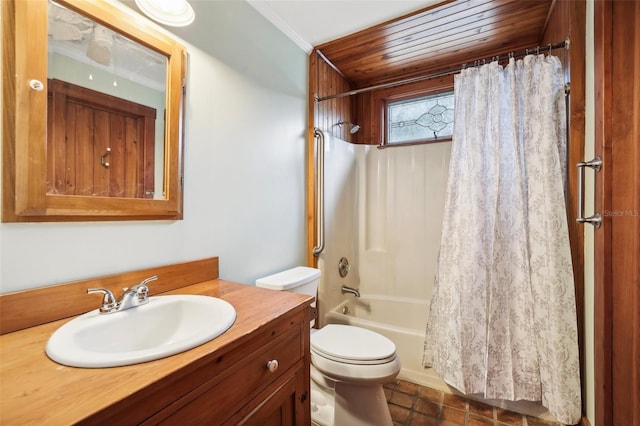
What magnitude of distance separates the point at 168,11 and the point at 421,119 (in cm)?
209

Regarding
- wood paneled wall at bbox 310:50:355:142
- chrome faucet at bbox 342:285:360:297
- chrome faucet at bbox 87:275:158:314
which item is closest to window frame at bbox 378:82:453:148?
wood paneled wall at bbox 310:50:355:142

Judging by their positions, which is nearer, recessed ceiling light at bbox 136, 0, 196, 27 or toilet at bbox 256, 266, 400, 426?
recessed ceiling light at bbox 136, 0, 196, 27

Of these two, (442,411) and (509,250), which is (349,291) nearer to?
(442,411)

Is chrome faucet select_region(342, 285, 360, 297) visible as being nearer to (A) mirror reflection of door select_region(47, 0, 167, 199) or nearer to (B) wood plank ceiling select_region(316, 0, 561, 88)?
(A) mirror reflection of door select_region(47, 0, 167, 199)

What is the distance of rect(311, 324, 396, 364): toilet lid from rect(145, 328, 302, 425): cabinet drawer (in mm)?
513

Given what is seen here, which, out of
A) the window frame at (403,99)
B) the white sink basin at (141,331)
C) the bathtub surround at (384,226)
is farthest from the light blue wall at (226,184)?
the window frame at (403,99)

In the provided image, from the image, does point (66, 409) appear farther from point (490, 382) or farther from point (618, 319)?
point (490, 382)

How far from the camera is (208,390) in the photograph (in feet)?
2.10

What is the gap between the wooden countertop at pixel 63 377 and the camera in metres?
0.45

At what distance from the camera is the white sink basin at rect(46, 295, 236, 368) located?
0.60 meters

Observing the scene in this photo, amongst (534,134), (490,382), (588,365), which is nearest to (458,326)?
(490,382)

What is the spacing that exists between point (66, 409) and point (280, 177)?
4.70 feet

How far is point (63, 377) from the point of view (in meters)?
0.54

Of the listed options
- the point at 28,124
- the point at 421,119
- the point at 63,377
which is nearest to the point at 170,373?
the point at 63,377
